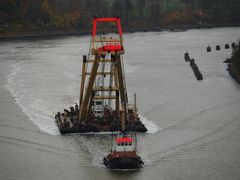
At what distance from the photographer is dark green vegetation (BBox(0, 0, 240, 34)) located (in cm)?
9912

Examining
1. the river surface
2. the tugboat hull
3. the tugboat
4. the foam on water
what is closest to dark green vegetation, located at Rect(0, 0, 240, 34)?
the river surface

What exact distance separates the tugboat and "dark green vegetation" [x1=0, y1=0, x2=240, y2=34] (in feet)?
211

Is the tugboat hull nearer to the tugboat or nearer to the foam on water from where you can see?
the tugboat

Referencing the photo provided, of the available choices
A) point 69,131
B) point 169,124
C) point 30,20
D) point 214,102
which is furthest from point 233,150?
point 30,20

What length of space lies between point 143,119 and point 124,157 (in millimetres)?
8975

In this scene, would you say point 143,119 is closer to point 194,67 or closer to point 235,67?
point 235,67

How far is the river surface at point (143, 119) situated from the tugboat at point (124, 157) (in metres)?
0.31

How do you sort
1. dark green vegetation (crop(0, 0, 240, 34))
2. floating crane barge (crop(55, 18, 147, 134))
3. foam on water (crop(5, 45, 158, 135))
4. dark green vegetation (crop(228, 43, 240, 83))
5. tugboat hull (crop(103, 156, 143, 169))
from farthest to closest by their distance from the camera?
dark green vegetation (crop(0, 0, 240, 34)) < dark green vegetation (crop(228, 43, 240, 83)) < foam on water (crop(5, 45, 158, 135)) < floating crane barge (crop(55, 18, 147, 134)) < tugboat hull (crop(103, 156, 143, 169))

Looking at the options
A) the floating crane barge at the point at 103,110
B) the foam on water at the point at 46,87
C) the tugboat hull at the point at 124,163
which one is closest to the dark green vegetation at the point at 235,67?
the foam on water at the point at 46,87

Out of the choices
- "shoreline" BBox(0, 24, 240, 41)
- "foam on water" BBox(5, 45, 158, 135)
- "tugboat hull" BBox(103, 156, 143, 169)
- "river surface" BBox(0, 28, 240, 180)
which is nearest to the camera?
"tugboat hull" BBox(103, 156, 143, 169)

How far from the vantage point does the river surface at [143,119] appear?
29812 millimetres

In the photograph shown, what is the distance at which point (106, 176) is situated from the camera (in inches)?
1131

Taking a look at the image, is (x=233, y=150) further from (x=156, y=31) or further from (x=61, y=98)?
(x=156, y=31)

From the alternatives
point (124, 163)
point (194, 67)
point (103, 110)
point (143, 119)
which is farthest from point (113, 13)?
point (124, 163)
